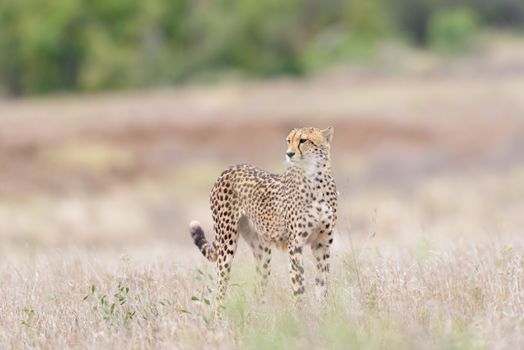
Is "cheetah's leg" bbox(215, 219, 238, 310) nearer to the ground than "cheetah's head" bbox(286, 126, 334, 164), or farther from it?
nearer to the ground

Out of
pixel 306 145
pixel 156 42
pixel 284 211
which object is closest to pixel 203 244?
pixel 284 211

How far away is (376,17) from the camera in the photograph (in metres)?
54.1

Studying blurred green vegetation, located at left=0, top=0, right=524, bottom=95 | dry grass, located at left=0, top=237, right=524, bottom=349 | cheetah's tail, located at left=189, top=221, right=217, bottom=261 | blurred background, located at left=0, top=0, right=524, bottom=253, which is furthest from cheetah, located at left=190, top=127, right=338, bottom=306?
blurred green vegetation, located at left=0, top=0, right=524, bottom=95

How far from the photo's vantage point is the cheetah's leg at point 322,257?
6.70 metres

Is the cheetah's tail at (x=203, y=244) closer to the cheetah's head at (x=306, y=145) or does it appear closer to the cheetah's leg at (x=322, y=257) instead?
the cheetah's leg at (x=322, y=257)

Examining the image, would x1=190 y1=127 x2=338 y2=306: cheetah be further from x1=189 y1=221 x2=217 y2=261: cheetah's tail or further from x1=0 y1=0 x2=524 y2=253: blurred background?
x1=0 y1=0 x2=524 y2=253: blurred background

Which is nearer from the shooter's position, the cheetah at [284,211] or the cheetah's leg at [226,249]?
the cheetah at [284,211]

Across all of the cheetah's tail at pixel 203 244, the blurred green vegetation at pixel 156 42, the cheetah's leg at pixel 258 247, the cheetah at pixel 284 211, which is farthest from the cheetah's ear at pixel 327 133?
the blurred green vegetation at pixel 156 42

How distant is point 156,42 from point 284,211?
139 ft

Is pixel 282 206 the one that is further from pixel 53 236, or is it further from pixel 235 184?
pixel 53 236

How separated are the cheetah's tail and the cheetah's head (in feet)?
3.51

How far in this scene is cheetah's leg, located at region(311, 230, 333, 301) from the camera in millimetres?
6703

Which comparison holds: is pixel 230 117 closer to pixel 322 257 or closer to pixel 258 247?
pixel 258 247

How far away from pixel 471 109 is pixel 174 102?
844 centimetres
